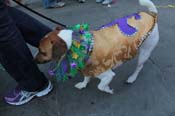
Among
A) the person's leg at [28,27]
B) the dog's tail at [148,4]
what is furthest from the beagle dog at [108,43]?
the person's leg at [28,27]

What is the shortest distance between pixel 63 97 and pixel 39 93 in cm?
24

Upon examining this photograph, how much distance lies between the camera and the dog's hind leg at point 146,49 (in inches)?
127

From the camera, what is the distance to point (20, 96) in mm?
3371

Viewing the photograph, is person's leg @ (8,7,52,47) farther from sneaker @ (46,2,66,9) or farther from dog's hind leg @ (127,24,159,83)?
sneaker @ (46,2,66,9)

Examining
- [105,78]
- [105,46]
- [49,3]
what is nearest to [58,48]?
[105,46]

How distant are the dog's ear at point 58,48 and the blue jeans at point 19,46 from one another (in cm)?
42

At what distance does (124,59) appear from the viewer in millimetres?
3150

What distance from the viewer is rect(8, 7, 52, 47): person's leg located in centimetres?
325

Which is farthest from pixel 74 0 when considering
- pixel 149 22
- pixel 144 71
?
pixel 149 22

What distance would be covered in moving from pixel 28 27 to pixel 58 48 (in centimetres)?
73

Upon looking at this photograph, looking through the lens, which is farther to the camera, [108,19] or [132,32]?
[108,19]

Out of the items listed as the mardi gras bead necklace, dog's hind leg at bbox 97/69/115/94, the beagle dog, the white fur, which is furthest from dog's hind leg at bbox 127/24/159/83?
the white fur

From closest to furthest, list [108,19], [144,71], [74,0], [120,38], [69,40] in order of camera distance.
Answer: [69,40] < [120,38] < [144,71] < [108,19] < [74,0]

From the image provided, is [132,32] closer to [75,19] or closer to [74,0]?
[75,19]
